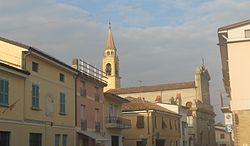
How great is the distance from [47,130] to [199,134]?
198ft

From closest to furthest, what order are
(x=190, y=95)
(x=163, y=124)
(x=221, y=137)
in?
1. (x=163, y=124)
2. (x=190, y=95)
3. (x=221, y=137)

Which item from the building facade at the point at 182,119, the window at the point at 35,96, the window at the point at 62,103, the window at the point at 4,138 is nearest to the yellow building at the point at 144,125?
the building facade at the point at 182,119

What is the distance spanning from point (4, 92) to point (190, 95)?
247ft

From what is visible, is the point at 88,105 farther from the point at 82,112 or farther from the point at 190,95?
the point at 190,95

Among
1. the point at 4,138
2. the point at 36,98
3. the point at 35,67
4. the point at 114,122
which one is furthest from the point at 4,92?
the point at 114,122

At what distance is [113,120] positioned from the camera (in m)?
41.9

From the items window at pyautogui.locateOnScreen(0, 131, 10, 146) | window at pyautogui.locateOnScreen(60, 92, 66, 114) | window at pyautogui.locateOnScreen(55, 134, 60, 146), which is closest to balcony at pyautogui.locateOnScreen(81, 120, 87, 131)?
Answer: window at pyautogui.locateOnScreen(60, 92, 66, 114)

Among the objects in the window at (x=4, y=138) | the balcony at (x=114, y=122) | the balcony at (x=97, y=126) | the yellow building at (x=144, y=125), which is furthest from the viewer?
the yellow building at (x=144, y=125)

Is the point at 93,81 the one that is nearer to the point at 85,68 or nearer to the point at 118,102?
the point at 85,68

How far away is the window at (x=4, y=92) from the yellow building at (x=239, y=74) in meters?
14.4

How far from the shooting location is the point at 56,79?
102 feet

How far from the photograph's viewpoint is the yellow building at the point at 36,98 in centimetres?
2439

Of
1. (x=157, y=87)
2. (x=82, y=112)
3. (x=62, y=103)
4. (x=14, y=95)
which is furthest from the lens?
(x=157, y=87)

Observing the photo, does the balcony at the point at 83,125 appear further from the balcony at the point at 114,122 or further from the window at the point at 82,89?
the balcony at the point at 114,122
